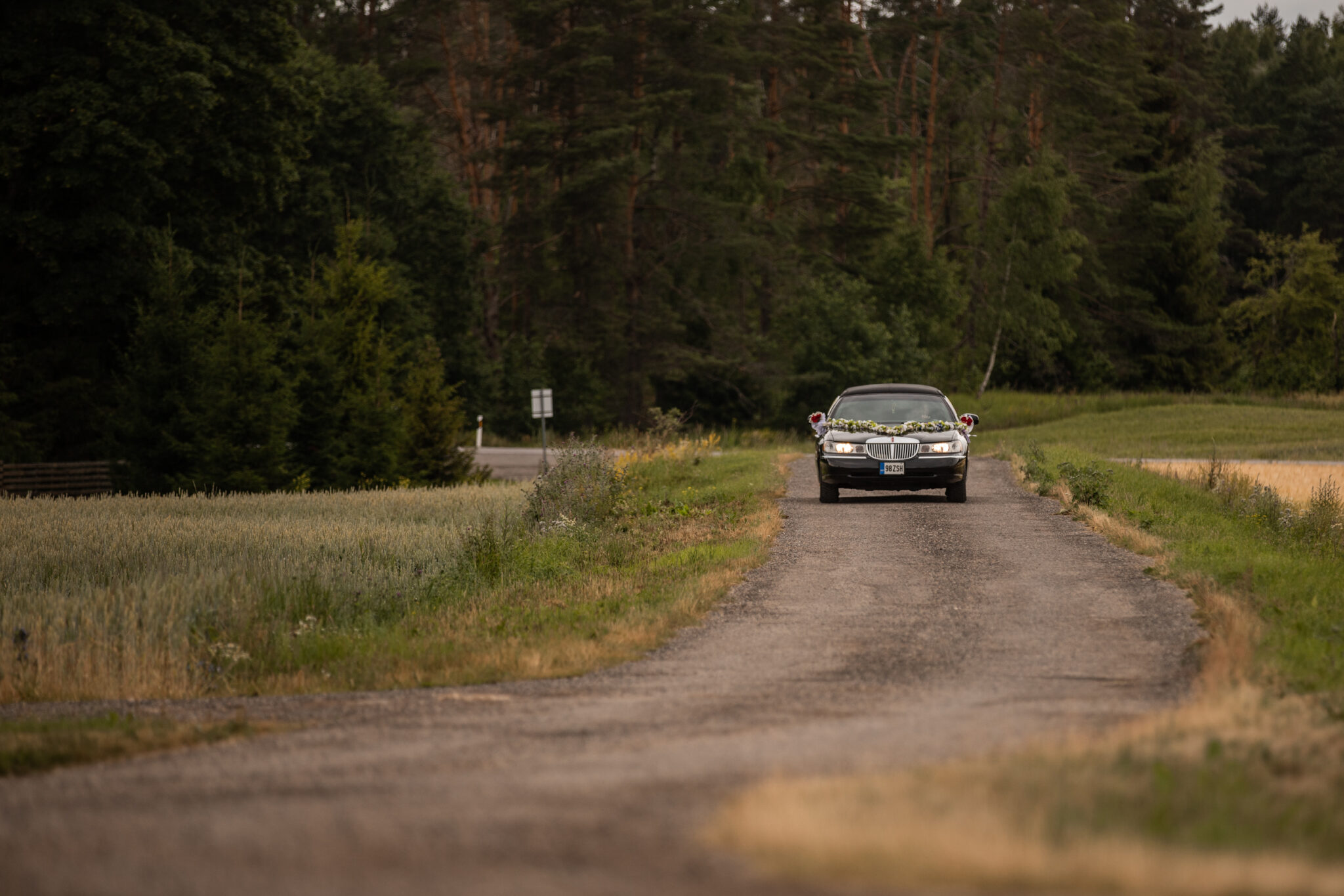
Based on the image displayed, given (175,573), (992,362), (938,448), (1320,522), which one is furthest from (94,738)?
(992,362)

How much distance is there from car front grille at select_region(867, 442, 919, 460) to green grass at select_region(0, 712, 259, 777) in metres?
14.1

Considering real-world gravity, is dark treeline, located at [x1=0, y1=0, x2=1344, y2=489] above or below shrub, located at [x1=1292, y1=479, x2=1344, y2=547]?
above

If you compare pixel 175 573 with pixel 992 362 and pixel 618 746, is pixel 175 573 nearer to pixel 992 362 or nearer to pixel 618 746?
pixel 618 746

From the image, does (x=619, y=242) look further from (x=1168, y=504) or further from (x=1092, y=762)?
(x=1092, y=762)

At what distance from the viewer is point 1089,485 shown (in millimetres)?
22469

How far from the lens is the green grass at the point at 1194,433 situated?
44094mm

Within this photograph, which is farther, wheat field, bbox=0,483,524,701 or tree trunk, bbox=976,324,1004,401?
tree trunk, bbox=976,324,1004,401

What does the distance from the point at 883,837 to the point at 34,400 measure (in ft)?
124

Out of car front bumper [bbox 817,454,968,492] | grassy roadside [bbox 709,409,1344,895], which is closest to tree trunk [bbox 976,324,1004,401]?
car front bumper [bbox 817,454,968,492]

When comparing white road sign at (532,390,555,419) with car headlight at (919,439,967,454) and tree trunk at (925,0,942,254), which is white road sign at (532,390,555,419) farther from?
tree trunk at (925,0,942,254)

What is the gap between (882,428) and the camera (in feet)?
74.1

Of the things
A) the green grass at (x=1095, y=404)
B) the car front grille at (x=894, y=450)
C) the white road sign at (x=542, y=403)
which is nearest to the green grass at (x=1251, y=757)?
the car front grille at (x=894, y=450)

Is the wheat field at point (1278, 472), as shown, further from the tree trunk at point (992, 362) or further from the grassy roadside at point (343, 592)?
the tree trunk at point (992, 362)

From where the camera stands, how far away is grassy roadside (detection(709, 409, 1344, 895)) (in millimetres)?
5656
